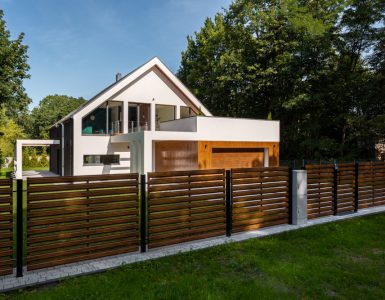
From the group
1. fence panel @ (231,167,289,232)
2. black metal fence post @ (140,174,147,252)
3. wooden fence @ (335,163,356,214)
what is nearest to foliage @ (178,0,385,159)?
wooden fence @ (335,163,356,214)

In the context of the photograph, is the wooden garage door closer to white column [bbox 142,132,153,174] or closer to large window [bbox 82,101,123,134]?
white column [bbox 142,132,153,174]

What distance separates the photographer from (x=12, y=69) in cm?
2508

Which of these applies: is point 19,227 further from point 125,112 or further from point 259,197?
point 125,112

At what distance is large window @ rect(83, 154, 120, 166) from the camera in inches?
837

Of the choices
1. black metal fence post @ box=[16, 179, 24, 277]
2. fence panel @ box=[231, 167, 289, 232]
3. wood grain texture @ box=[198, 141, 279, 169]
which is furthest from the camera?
wood grain texture @ box=[198, 141, 279, 169]

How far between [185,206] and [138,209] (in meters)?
1.02

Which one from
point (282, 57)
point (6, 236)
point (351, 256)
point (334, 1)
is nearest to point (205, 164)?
point (351, 256)

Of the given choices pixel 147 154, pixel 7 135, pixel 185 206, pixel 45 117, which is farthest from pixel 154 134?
pixel 45 117

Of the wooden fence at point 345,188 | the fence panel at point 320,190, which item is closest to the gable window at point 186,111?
the wooden fence at point 345,188

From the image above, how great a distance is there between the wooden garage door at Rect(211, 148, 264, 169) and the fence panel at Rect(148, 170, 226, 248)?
11660mm

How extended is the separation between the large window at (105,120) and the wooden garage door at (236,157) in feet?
25.1

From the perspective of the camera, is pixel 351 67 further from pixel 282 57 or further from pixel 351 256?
pixel 351 256

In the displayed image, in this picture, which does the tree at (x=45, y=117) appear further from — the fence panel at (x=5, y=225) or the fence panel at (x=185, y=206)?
the fence panel at (x=5, y=225)

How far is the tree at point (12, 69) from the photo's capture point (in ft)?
79.5
